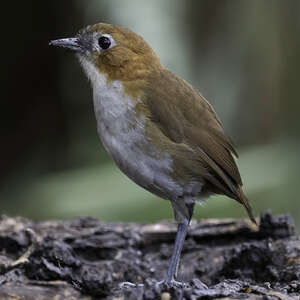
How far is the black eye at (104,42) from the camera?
3.47 m

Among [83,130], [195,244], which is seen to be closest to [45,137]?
[83,130]

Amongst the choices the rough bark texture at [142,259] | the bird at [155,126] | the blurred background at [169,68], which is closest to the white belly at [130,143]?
the bird at [155,126]

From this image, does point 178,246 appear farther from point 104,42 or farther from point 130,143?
point 104,42

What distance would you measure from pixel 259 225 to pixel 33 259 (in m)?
1.33

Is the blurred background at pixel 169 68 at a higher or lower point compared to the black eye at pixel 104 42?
higher

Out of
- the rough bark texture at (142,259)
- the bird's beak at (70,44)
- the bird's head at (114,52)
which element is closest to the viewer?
the rough bark texture at (142,259)

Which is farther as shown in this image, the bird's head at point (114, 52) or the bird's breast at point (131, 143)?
the bird's head at point (114, 52)

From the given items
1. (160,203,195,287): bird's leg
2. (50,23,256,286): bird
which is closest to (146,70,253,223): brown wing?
(50,23,256,286): bird

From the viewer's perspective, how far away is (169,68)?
550cm

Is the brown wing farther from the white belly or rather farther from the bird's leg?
the bird's leg

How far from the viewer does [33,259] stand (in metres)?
3.23

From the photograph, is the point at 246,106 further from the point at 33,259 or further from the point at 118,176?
the point at 33,259

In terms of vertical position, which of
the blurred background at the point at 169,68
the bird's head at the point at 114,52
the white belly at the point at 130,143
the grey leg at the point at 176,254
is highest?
the blurred background at the point at 169,68

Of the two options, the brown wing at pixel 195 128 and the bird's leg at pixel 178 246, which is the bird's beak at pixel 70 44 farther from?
the bird's leg at pixel 178 246
